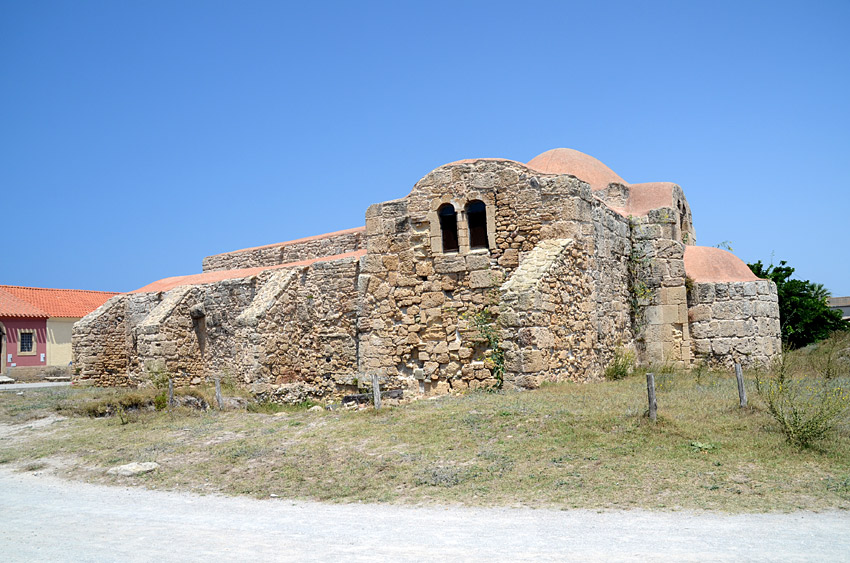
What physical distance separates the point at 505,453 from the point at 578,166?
10835 mm

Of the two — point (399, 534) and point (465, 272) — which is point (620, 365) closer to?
point (465, 272)

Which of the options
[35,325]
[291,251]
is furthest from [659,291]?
[35,325]

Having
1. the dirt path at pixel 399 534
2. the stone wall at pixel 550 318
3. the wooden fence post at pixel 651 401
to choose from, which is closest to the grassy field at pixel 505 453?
the wooden fence post at pixel 651 401

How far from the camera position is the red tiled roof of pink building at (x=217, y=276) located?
1648 cm

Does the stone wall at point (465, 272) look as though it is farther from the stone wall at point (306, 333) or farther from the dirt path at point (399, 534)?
the dirt path at point (399, 534)

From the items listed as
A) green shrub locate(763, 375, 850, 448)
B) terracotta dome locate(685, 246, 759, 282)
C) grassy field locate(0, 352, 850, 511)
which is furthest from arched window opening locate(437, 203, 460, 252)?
green shrub locate(763, 375, 850, 448)

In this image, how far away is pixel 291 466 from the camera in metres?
8.81

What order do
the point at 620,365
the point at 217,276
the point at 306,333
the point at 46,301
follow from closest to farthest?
the point at 620,365, the point at 306,333, the point at 217,276, the point at 46,301

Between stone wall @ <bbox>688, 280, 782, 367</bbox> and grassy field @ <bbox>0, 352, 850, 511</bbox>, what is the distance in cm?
255

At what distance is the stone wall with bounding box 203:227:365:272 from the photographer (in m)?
19.0

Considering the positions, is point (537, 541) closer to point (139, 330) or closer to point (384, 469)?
point (384, 469)

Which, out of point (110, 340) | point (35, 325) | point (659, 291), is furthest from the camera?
point (35, 325)

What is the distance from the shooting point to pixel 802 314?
20.8 meters

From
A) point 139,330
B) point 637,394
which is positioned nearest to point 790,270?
point 637,394
